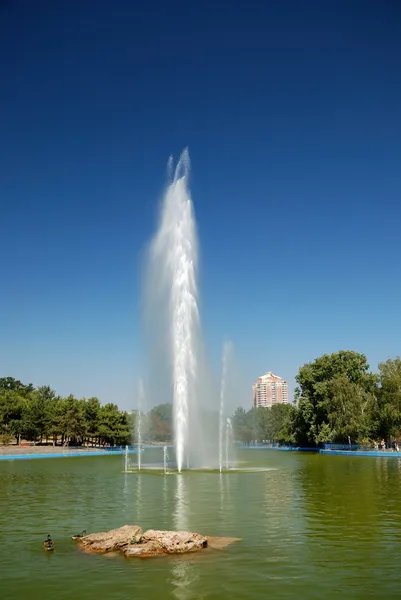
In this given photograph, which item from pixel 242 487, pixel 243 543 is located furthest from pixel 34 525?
pixel 242 487

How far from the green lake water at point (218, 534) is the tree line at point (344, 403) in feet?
112

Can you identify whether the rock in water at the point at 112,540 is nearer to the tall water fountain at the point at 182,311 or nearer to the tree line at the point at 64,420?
the tall water fountain at the point at 182,311

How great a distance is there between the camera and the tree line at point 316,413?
6569 cm

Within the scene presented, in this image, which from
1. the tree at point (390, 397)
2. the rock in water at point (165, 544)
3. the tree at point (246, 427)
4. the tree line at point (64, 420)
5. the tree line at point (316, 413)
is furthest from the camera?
the tree at point (246, 427)

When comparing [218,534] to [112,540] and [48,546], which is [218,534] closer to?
[112,540]

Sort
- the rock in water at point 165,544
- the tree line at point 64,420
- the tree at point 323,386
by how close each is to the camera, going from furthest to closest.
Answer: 1. the tree line at point 64,420
2. the tree at point 323,386
3. the rock in water at point 165,544

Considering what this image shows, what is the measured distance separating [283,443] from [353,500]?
73048 millimetres

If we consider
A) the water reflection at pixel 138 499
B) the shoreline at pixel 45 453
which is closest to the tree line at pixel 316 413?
the shoreline at pixel 45 453

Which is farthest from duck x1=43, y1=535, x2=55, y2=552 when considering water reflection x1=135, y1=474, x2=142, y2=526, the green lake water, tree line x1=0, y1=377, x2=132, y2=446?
tree line x1=0, y1=377, x2=132, y2=446

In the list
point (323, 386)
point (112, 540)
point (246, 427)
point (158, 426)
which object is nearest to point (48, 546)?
point (112, 540)

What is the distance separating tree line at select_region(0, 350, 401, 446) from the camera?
65688 mm

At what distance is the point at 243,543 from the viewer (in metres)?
15.5

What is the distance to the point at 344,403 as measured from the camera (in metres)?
68.4

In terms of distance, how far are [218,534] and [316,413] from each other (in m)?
61.4
